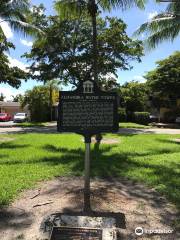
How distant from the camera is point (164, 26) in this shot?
59.4ft

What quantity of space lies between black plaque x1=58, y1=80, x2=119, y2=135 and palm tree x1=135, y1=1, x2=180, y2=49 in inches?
467

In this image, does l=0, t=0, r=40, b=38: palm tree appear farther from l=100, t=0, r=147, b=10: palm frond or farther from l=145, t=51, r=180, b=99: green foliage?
l=145, t=51, r=180, b=99: green foliage

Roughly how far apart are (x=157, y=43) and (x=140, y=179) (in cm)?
1108

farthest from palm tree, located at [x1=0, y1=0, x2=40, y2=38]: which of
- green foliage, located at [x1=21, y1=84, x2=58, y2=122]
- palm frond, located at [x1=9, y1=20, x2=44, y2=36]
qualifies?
green foliage, located at [x1=21, y1=84, x2=58, y2=122]

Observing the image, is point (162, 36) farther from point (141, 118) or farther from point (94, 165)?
point (141, 118)

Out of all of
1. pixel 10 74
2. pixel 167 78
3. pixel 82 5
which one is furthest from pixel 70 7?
pixel 167 78

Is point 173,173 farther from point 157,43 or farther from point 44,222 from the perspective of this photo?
point 157,43

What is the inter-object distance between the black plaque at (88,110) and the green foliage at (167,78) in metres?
35.8

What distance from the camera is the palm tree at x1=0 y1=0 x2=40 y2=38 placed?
19.3m

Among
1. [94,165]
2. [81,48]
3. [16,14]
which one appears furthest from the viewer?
[81,48]

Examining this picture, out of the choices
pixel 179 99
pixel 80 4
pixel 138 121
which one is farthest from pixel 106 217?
pixel 179 99

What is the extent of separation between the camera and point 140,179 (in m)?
8.84

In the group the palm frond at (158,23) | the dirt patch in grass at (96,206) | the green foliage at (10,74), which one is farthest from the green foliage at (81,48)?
the dirt patch in grass at (96,206)

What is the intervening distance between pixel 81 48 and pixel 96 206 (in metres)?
24.1
